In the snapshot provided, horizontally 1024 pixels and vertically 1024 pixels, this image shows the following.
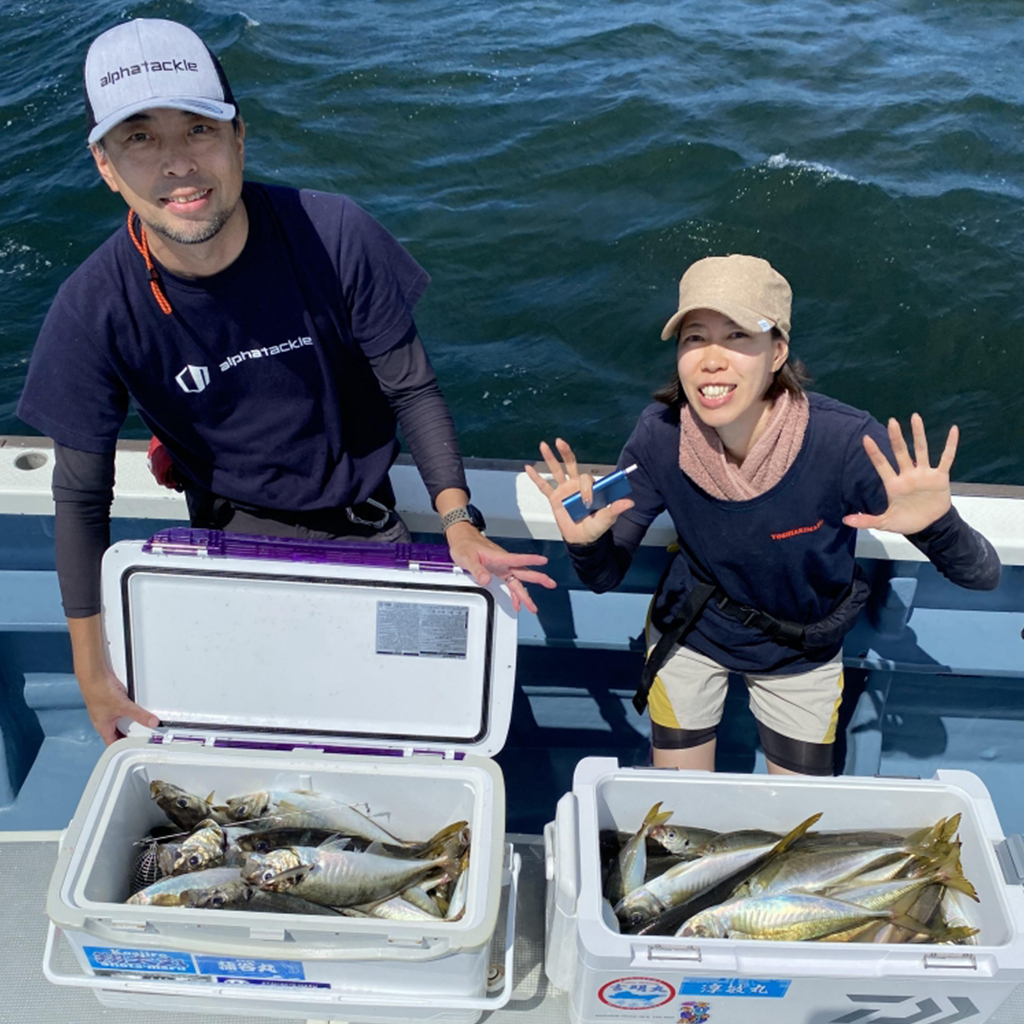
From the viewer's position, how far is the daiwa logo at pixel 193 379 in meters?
2.10

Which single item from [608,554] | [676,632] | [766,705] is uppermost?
[608,554]

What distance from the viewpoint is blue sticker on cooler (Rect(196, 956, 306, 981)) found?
5.62ft

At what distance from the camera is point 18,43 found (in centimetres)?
929

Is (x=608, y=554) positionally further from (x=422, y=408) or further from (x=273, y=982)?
(x=273, y=982)

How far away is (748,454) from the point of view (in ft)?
7.24

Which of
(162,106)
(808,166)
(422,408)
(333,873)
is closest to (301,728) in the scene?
(333,873)

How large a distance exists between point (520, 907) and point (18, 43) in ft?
33.2

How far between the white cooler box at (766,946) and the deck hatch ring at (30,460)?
5.57 ft

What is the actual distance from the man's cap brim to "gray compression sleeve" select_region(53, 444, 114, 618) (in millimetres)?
646

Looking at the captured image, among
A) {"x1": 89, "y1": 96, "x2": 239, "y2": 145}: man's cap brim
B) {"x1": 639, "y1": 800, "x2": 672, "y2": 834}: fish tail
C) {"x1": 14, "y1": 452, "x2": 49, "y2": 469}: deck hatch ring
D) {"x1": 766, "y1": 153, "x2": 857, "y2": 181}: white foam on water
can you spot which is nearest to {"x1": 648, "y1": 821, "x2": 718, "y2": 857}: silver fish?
Result: {"x1": 639, "y1": 800, "x2": 672, "y2": 834}: fish tail

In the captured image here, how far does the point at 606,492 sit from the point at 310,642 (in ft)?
2.64

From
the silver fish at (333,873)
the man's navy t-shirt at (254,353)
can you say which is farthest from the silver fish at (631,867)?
the man's navy t-shirt at (254,353)

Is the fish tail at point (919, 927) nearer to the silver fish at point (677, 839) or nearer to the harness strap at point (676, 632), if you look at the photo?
the silver fish at point (677, 839)

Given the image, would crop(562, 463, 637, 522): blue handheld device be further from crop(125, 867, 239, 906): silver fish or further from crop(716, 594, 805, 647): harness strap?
crop(125, 867, 239, 906): silver fish
